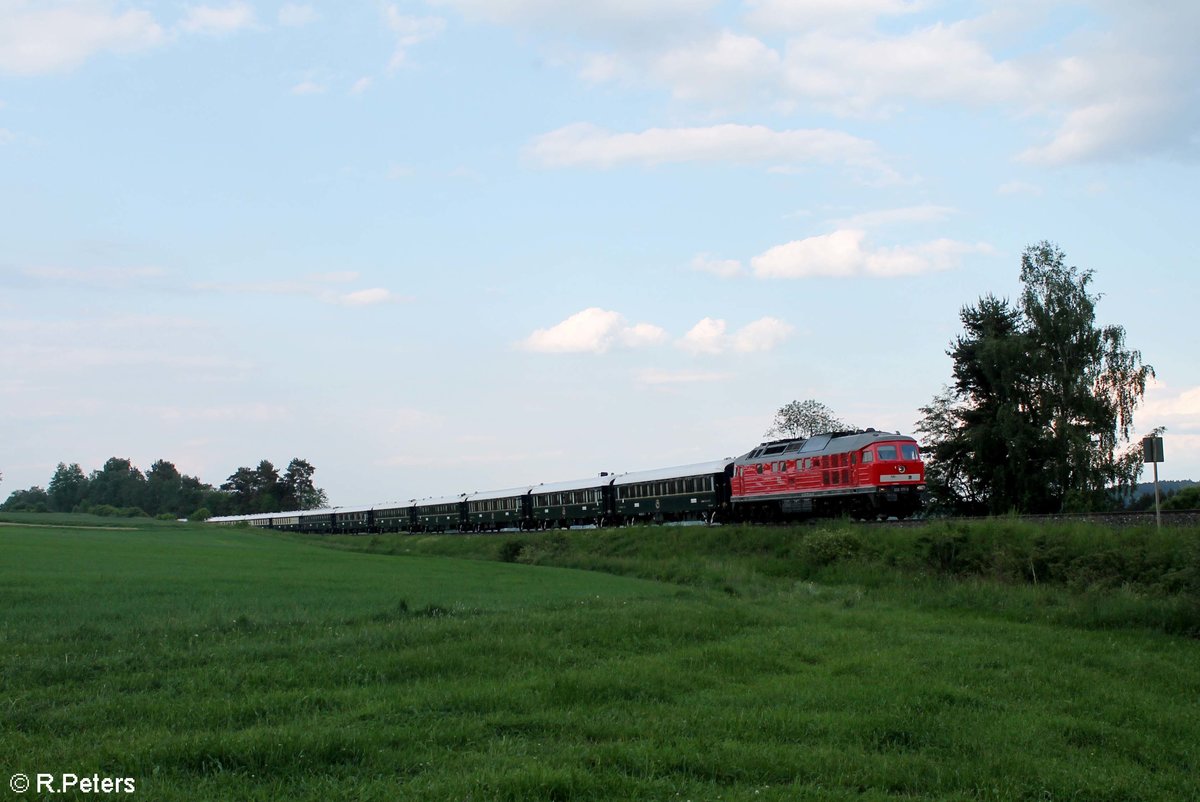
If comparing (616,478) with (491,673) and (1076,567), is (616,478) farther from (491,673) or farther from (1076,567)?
(491,673)

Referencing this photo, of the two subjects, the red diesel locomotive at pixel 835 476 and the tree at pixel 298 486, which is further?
the tree at pixel 298 486

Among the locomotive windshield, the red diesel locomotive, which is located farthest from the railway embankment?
the locomotive windshield

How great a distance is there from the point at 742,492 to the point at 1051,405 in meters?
19.6

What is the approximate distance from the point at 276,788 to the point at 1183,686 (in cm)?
1352

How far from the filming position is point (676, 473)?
56.5m

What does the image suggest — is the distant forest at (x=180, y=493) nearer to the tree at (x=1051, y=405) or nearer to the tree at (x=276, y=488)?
the tree at (x=276, y=488)

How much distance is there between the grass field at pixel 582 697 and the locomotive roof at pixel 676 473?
95.1 ft

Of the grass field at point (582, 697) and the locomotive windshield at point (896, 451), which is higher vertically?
the locomotive windshield at point (896, 451)

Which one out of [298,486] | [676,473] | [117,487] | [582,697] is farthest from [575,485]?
[117,487]

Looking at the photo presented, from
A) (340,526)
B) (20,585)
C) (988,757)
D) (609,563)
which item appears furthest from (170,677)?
(340,526)

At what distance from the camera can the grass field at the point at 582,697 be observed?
8.95 m

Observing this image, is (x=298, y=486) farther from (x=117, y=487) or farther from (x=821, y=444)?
(x=821, y=444)

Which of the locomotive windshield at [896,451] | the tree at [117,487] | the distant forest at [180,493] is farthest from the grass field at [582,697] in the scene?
the tree at [117,487]

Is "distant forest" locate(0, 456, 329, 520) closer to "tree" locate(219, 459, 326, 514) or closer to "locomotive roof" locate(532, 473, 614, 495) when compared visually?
"tree" locate(219, 459, 326, 514)
